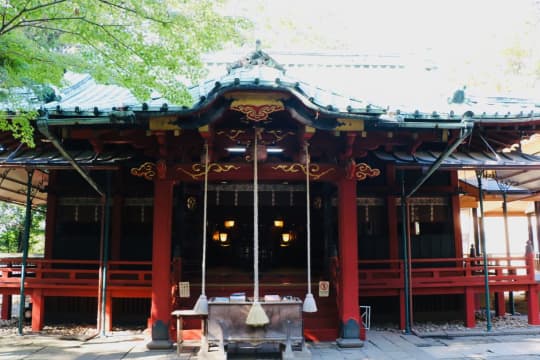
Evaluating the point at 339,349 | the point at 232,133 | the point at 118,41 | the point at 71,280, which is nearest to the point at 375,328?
the point at 339,349

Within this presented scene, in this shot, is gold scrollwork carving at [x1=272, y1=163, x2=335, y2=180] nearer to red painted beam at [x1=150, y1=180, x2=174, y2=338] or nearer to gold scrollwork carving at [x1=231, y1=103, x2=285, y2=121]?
gold scrollwork carving at [x1=231, y1=103, x2=285, y2=121]

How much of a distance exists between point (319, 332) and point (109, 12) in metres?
6.80

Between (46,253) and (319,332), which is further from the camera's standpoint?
(46,253)

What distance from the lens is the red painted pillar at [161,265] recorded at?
838 centimetres

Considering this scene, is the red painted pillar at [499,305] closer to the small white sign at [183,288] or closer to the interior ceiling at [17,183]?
the small white sign at [183,288]

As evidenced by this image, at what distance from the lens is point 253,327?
24.6ft

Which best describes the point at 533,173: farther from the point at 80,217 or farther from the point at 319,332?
the point at 80,217

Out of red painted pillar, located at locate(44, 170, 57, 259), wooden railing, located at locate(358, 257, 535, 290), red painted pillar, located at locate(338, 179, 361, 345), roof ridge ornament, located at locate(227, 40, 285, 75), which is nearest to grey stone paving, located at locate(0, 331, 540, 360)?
red painted pillar, located at locate(338, 179, 361, 345)

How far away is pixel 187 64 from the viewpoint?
6.84 m

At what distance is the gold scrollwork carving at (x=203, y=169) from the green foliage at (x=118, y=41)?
6.32ft

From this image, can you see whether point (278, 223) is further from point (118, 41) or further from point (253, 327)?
point (118, 41)

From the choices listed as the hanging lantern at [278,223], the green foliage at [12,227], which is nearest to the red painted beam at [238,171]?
the hanging lantern at [278,223]

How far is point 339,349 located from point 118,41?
648 centimetres

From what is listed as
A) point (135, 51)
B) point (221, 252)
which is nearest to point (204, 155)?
point (135, 51)
